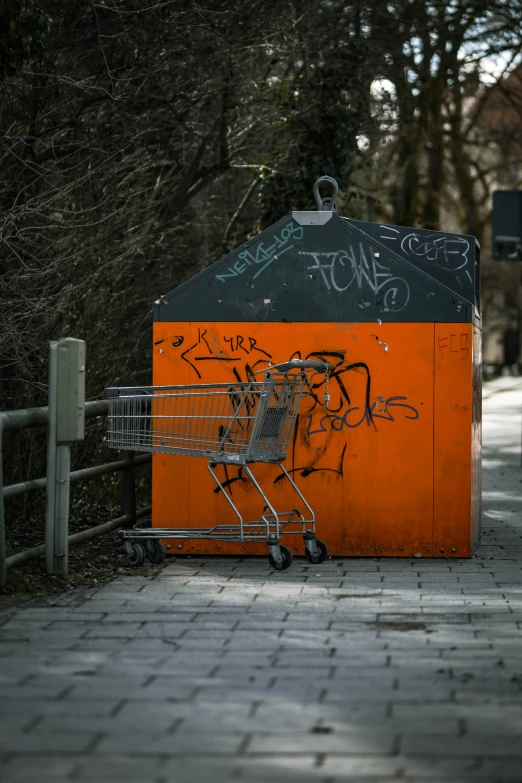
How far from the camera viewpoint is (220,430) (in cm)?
810

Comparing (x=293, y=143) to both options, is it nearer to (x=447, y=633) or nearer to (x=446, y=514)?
(x=446, y=514)

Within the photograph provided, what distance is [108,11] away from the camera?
11070mm

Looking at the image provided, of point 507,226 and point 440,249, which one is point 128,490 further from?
point 507,226

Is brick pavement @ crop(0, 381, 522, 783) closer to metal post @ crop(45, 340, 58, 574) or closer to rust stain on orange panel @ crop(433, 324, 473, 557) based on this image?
metal post @ crop(45, 340, 58, 574)

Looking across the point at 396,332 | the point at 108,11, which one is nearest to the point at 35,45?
the point at 108,11

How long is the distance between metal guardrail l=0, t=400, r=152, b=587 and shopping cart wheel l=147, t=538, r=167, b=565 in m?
0.42

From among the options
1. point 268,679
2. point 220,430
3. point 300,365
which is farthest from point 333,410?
point 268,679

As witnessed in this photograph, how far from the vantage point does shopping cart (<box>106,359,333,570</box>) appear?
786 centimetres

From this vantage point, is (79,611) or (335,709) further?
(79,611)

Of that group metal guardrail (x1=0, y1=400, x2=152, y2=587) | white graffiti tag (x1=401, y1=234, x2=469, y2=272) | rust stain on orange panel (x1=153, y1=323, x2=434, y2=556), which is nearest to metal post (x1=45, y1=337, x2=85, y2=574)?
metal guardrail (x1=0, y1=400, x2=152, y2=587)

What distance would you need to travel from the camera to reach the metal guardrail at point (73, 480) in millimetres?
6828

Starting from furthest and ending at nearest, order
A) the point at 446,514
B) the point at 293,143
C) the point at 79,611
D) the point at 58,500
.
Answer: the point at 293,143
the point at 446,514
the point at 58,500
the point at 79,611

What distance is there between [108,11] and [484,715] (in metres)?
8.36

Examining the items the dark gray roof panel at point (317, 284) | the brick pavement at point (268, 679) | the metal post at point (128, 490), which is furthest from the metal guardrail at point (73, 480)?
the dark gray roof panel at point (317, 284)
